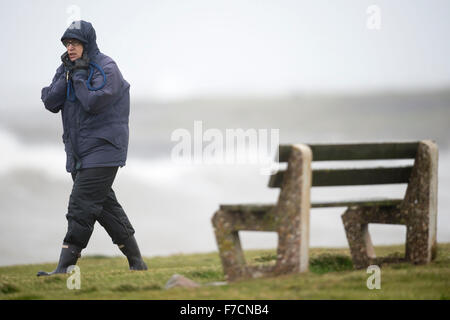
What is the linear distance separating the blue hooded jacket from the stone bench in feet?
5.78

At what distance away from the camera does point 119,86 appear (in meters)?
8.44

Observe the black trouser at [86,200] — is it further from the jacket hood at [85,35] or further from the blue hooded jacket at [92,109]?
the jacket hood at [85,35]

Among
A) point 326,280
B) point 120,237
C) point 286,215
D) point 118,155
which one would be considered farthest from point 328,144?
point 120,237

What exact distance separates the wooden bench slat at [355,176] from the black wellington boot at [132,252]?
2.71 metres

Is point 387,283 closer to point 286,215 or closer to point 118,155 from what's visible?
point 286,215

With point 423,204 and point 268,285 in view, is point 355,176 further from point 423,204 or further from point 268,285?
point 268,285

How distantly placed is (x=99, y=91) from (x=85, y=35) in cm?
79

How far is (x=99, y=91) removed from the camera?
26.9ft

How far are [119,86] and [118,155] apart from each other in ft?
2.61
